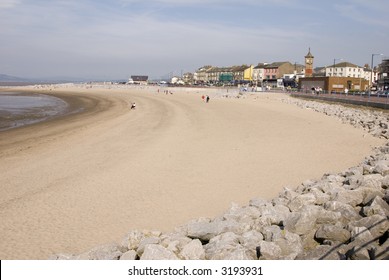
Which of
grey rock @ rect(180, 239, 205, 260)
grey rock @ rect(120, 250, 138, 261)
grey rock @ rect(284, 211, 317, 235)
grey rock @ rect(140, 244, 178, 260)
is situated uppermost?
grey rock @ rect(284, 211, 317, 235)

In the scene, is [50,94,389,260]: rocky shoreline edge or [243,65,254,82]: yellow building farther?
[243,65,254,82]: yellow building

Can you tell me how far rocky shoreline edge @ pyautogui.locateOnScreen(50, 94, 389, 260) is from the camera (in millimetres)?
5211

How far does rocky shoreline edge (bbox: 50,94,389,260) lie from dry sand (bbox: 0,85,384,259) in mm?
1578

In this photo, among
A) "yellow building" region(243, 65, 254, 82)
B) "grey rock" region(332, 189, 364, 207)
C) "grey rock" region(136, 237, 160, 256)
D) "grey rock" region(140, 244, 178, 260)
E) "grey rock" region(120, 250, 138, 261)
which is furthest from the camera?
"yellow building" region(243, 65, 254, 82)

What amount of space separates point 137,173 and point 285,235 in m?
6.92

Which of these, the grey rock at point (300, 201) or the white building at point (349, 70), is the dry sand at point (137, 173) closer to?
the grey rock at point (300, 201)

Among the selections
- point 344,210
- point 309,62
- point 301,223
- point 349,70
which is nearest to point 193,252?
point 301,223

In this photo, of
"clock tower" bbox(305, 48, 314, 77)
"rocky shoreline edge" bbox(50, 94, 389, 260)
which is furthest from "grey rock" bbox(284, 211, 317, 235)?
"clock tower" bbox(305, 48, 314, 77)

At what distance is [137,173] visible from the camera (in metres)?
11.8

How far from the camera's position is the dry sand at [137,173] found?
311 inches

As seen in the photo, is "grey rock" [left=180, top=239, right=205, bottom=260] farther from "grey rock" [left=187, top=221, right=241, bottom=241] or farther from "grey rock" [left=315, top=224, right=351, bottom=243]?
"grey rock" [left=315, top=224, right=351, bottom=243]

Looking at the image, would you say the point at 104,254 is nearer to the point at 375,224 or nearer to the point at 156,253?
the point at 156,253

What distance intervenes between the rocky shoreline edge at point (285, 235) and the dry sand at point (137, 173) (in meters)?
1.58

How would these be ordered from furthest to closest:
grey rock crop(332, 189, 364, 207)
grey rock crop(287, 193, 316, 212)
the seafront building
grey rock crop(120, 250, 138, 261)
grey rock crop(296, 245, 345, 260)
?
the seafront building < grey rock crop(287, 193, 316, 212) < grey rock crop(332, 189, 364, 207) < grey rock crop(120, 250, 138, 261) < grey rock crop(296, 245, 345, 260)
